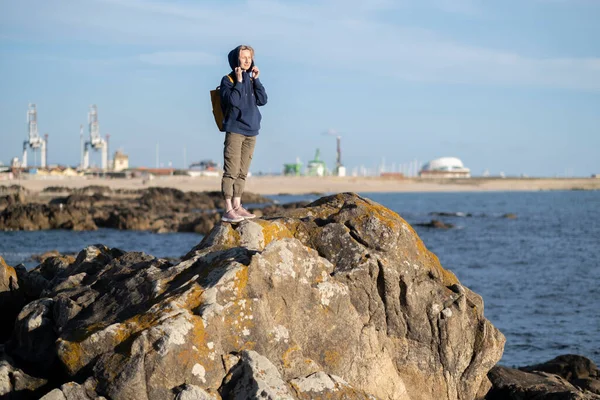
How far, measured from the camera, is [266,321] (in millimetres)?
7273

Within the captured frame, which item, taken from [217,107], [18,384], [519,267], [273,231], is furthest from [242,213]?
[519,267]

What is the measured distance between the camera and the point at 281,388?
21.9 ft

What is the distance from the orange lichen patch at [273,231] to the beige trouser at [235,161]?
1059mm

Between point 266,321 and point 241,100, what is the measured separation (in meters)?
3.21

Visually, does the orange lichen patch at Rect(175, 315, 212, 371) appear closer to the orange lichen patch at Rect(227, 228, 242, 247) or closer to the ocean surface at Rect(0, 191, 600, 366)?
the orange lichen patch at Rect(227, 228, 242, 247)

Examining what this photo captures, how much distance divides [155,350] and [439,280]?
3728 millimetres

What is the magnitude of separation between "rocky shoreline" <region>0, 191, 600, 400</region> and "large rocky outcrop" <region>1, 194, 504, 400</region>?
13mm

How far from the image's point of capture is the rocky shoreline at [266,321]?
6.65 metres

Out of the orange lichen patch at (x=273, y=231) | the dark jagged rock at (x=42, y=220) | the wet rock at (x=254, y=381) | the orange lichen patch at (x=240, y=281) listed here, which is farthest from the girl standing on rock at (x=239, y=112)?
the dark jagged rock at (x=42, y=220)

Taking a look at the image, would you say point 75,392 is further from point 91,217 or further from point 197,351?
point 91,217

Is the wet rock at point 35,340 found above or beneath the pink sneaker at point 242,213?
beneath

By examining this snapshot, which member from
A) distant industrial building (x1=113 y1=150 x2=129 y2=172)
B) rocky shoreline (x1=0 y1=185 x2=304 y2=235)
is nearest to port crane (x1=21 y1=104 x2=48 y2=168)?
distant industrial building (x1=113 y1=150 x2=129 y2=172)

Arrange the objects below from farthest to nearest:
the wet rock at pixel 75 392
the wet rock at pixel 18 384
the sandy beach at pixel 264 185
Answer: the sandy beach at pixel 264 185
the wet rock at pixel 18 384
the wet rock at pixel 75 392

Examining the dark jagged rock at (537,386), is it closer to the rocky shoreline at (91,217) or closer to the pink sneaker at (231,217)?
the pink sneaker at (231,217)
